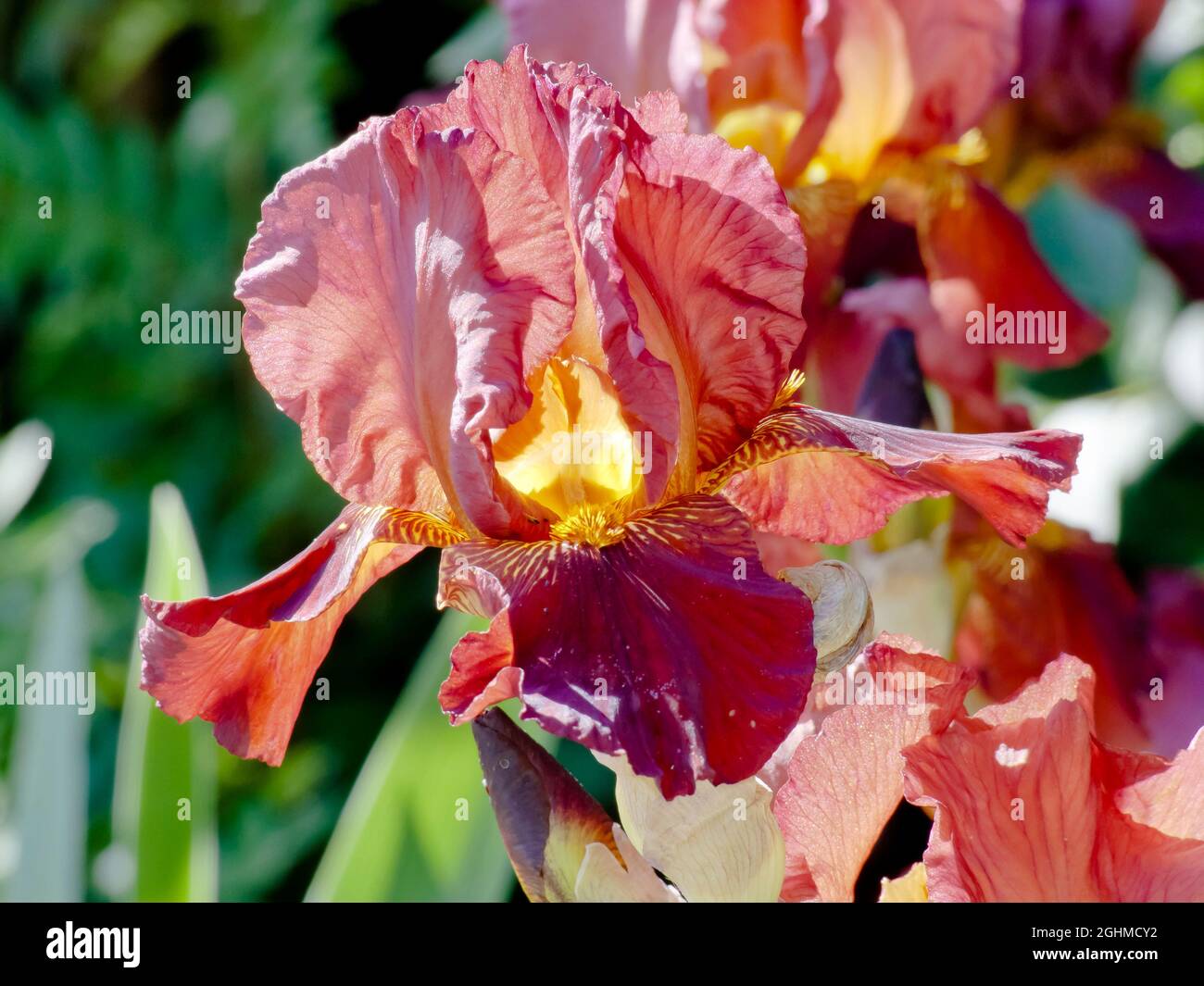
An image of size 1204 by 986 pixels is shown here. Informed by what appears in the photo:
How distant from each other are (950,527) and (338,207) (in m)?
0.33

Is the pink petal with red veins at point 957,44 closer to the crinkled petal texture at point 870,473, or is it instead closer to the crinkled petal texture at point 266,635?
the crinkled petal texture at point 870,473

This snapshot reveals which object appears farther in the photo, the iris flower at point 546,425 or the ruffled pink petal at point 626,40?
the ruffled pink petal at point 626,40

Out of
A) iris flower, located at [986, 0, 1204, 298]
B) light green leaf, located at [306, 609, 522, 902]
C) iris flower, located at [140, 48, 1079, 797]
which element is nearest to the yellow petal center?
iris flower, located at [140, 48, 1079, 797]

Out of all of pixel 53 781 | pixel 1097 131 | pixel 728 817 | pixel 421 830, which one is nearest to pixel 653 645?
pixel 728 817

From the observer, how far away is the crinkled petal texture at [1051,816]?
1.18ft

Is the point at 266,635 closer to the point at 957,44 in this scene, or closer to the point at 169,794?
the point at 169,794

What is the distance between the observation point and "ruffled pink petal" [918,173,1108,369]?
66 centimetres

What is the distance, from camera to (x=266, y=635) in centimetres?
43

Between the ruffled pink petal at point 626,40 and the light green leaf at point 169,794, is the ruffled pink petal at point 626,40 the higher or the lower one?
the higher one

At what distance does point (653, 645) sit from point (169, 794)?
0.32 m

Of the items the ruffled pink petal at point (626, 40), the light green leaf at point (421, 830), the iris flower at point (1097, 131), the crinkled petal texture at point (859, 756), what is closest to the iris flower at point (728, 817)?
the crinkled petal texture at point (859, 756)

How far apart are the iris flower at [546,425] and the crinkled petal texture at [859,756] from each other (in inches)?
1.3

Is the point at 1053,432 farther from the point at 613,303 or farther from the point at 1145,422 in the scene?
the point at 1145,422
